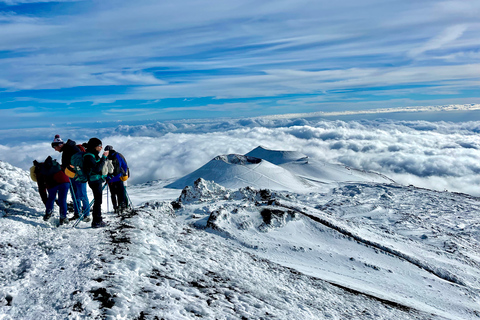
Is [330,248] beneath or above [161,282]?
beneath

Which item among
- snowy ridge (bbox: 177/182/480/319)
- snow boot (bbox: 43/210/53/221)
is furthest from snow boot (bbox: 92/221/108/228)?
snowy ridge (bbox: 177/182/480/319)

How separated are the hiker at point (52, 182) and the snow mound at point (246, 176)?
4329cm

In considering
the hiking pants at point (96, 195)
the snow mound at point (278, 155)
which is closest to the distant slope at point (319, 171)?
the snow mound at point (278, 155)

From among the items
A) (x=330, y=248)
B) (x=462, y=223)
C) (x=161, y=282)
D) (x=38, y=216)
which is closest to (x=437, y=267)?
(x=330, y=248)

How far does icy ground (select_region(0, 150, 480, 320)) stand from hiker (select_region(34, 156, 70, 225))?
Answer: 1.57 ft

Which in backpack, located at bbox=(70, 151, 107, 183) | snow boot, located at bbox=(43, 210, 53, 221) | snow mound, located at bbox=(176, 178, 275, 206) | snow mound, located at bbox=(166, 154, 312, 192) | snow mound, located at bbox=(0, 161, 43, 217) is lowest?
snow mound, located at bbox=(166, 154, 312, 192)

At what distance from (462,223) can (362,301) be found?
29.2 m

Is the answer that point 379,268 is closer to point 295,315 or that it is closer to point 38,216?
point 295,315

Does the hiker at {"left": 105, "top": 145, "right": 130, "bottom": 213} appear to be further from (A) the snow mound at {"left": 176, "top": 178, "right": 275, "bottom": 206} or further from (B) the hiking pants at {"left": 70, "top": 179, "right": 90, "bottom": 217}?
(A) the snow mound at {"left": 176, "top": 178, "right": 275, "bottom": 206}

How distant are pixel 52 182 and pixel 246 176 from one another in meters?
47.8

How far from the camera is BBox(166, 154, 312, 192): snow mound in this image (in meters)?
53.0

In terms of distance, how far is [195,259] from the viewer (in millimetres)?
7066

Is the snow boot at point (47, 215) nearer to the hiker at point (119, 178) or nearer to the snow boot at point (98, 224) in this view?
the snow boot at point (98, 224)

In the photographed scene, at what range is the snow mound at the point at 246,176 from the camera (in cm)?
5300
